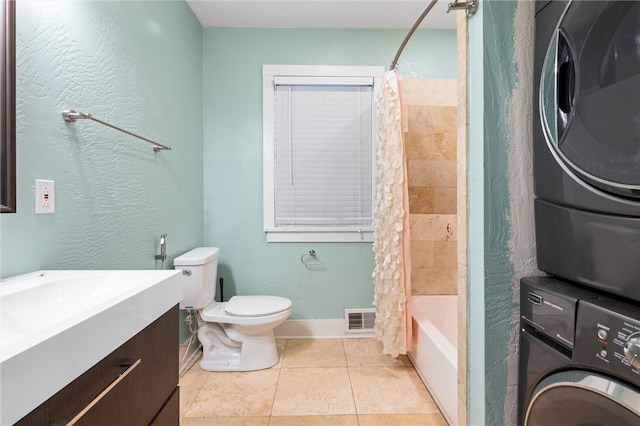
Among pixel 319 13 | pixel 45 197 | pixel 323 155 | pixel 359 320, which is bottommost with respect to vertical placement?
pixel 359 320

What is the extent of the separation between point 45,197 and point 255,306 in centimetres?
127

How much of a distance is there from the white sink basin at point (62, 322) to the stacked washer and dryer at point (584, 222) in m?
1.00

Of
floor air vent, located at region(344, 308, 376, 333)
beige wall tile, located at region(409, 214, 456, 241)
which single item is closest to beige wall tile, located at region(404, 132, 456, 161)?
beige wall tile, located at region(409, 214, 456, 241)

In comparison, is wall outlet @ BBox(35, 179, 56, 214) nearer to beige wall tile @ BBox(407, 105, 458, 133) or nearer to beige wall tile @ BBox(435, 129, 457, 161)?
beige wall tile @ BBox(407, 105, 458, 133)

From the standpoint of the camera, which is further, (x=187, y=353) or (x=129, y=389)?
(x=187, y=353)

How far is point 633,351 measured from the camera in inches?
21.5

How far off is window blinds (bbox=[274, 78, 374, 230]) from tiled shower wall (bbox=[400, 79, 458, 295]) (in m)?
0.33

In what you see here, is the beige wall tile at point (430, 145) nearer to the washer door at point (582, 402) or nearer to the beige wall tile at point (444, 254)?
the beige wall tile at point (444, 254)

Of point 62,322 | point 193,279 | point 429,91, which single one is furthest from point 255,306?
point 429,91

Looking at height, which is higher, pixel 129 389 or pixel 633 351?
pixel 633 351

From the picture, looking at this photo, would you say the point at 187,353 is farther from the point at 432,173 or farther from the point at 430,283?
the point at 432,173

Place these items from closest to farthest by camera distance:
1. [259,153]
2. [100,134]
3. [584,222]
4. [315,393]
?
1. [584,222]
2. [100,134]
3. [315,393]
4. [259,153]

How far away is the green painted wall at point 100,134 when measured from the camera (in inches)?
38.4

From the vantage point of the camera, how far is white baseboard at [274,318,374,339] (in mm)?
2449
